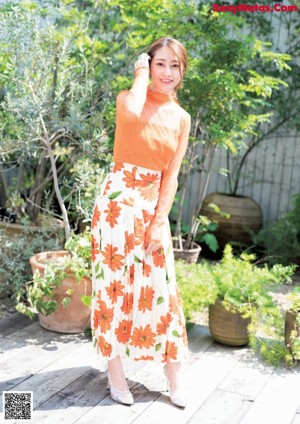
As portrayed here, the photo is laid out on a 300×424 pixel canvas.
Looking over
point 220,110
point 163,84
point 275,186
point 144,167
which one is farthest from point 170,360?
point 275,186

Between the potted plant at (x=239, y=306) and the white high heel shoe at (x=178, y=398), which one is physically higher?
the potted plant at (x=239, y=306)

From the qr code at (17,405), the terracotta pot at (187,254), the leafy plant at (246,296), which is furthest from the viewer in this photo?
the terracotta pot at (187,254)

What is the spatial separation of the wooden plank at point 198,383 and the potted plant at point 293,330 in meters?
0.29

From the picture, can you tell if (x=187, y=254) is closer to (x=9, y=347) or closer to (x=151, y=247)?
(x=9, y=347)

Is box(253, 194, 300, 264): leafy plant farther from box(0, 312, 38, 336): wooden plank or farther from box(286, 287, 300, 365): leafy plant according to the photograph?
box(0, 312, 38, 336): wooden plank

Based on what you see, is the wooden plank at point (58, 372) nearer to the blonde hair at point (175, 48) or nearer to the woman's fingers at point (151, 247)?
the woman's fingers at point (151, 247)

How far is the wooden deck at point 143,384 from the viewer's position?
2746 millimetres

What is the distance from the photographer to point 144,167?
2.79m

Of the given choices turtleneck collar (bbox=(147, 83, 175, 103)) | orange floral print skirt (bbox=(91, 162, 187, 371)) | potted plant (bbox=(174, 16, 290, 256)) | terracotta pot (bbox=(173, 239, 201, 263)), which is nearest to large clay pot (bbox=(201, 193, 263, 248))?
terracotta pot (bbox=(173, 239, 201, 263))

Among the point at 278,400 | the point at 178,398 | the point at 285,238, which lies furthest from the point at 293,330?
the point at 285,238

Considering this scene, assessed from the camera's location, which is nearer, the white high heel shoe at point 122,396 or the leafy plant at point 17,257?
the white high heel shoe at point 122,396

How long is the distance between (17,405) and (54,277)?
1038 millimetres

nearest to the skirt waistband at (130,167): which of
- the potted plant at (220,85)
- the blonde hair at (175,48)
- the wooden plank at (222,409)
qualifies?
the blonde hair at (175,48)

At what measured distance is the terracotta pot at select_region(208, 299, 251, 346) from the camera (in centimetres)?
359
